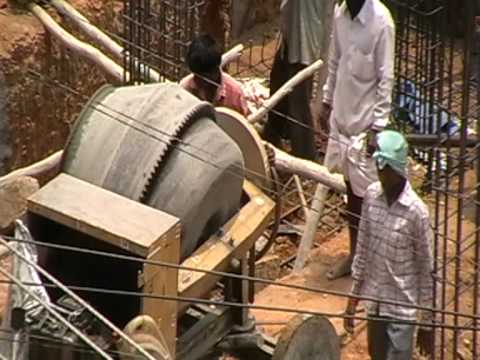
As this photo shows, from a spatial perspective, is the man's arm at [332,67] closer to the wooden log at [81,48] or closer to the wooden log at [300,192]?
the wooden log at [81,48]

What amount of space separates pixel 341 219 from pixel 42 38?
2.40 m

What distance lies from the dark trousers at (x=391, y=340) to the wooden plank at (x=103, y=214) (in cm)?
143

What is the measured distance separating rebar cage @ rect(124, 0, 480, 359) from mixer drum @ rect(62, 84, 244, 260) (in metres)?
1.30

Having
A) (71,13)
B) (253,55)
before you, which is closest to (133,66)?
(71,13)

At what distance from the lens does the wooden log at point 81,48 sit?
34.9ft

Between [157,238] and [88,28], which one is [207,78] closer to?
[88,28]

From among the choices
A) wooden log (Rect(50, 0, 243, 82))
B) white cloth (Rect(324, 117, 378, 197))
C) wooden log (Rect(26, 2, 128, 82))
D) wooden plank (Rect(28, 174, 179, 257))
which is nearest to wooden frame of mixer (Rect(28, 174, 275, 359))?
wooden plank (Rect(28, 174, 179, 257))

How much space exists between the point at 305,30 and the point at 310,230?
214 cm

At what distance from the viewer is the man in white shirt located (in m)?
9.07

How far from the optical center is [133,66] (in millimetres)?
10344

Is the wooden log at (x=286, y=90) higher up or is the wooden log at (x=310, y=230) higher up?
the wooden log at (x=286, y=90)

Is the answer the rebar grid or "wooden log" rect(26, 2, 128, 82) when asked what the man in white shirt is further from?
"wooden log" rect(26, 2, 128, 82)

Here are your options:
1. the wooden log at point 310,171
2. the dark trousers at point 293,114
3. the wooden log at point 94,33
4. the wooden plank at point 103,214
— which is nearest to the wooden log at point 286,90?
the wooden log at point 94,33

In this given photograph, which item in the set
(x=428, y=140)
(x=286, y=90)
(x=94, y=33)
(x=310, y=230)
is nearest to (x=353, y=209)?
(x=428, y=140)
